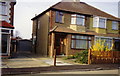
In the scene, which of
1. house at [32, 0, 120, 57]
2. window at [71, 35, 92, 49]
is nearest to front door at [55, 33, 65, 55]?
house at [32, 0, 120, 57]

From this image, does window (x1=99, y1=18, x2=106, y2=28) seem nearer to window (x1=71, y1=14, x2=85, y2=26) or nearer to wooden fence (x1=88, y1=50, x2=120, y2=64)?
window (x1=71, y1=14, x2=85, y2=26)

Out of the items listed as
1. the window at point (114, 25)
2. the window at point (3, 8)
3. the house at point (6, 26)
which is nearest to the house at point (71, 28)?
the window at point (114, 25)

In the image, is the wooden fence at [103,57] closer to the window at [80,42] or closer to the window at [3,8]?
the window at [80,42]

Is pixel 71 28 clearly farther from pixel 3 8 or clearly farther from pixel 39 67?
pixel 39 67

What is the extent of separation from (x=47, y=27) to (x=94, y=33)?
7003mm

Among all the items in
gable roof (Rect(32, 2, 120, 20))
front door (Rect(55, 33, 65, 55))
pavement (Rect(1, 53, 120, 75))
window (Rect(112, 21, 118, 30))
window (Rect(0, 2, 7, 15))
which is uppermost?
gable roof (Rect(32, 2, 120, 20))

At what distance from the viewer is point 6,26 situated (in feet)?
47.3

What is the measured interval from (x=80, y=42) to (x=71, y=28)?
2.32m

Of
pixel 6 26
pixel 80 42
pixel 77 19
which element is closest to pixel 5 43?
pixel 6 26

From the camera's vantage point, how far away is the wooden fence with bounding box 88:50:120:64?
1360cm

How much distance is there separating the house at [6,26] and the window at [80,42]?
8260mm

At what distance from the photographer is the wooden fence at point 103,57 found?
13602 millimetres

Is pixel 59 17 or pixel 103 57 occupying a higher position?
pixel 59 17

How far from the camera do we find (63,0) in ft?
72.8
